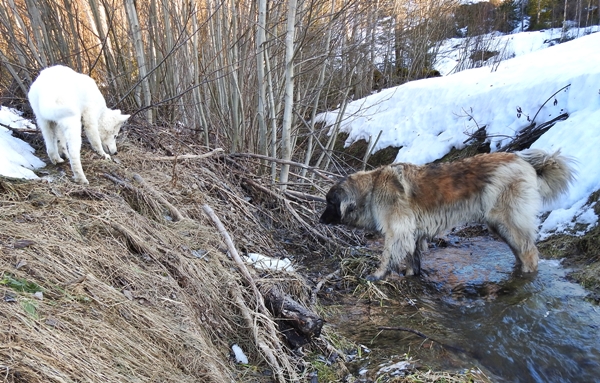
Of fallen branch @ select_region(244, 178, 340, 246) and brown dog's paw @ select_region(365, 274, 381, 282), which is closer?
brown dog's paw @ select_region(365, 274, 381, 282)

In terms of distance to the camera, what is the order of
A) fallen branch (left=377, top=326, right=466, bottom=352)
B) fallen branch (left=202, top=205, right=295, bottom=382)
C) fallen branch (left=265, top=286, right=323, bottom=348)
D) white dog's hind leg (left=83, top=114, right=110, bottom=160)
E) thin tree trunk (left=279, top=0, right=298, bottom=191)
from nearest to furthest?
1. fallen branch (left=202, top=205, right=295, bottom=382)
2. fallen branch (left=265, top=286, right=323, bottom=348)
3. fallen branch (left=377, top=326, right=466, bottom=352)
4. white dog's hind leg (left=83, top=114, right=110, bottom=160)
5. thin tree trunk (left=279, top=0, right=298, bottom=191)

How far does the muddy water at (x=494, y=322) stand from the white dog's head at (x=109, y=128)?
3372mm

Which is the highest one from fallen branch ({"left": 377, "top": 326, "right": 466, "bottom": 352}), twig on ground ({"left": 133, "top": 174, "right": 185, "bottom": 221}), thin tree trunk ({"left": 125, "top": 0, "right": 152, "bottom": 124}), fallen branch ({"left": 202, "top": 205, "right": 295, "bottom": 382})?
thin tree trunk ({"left": 125, "top": 0, "right": 152, "bottom": 124})

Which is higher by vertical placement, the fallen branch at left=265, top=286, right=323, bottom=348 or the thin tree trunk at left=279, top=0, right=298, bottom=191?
the thin tree trunk at left=279, top=0, right=298, bottom=191

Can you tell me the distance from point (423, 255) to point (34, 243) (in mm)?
4539

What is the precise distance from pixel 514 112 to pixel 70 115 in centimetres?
795

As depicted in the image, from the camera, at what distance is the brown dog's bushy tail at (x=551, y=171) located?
4805mm

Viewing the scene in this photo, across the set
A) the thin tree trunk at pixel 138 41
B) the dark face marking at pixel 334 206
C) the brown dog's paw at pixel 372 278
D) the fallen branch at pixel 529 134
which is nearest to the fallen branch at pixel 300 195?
the dark face marking at pixel 334 206

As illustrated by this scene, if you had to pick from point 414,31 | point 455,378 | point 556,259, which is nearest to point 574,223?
point 556,259

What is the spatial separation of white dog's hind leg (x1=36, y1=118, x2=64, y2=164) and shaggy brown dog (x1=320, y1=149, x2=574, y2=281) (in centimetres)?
354

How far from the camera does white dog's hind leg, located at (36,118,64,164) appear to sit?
4406 mm

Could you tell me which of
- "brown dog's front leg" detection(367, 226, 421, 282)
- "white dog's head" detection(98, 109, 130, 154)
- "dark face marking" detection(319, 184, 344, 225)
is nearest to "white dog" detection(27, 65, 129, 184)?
"white dog's head" detection(98, 109, 130, 154)

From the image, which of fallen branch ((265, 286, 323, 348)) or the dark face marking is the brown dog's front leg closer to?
the dark face marking

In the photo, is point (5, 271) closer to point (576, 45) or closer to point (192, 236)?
A: point (192, 236)
